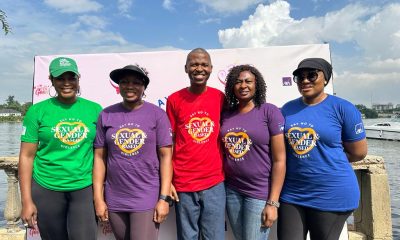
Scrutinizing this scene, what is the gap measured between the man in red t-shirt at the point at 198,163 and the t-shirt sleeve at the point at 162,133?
0.18 metres

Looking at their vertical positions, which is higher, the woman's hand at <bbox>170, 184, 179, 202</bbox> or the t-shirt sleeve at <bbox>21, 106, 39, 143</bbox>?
the t-shirt sleeve at <bbox>21, 106, 39, 143</bbox>

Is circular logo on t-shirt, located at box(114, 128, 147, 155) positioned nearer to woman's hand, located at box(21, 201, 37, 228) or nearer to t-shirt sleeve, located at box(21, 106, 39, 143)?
t-shirt sleeve, located at box(21, 106, 39, 143)

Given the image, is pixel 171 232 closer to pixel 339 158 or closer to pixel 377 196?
pixel 339 158

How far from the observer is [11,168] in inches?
166

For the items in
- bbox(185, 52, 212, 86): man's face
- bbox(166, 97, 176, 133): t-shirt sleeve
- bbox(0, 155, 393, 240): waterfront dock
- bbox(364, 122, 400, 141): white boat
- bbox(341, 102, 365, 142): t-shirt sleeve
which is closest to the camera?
bbox(341, 102, 365, 142): t-shirt sleeve

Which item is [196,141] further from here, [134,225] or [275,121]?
[134,225]

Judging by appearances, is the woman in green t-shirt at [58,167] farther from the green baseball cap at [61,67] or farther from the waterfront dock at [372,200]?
the waterfront dock at [372,200]

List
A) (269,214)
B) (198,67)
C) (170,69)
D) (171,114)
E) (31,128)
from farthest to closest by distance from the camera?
(170,69), (171,114), (198,67), (31,128), (269,214)

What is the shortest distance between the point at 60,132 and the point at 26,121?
32 centimetres

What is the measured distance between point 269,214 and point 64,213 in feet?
5.62

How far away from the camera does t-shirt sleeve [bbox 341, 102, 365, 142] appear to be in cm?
250

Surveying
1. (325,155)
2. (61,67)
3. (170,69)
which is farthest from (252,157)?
(170,69)

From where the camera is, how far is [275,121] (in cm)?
263

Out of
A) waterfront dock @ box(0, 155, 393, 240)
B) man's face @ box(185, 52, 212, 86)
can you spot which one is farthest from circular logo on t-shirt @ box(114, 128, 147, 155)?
waterfront dock @ box(0, 155, 393, 240)
